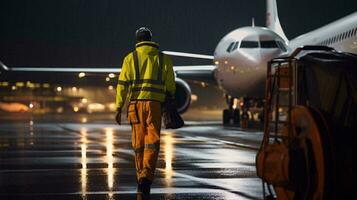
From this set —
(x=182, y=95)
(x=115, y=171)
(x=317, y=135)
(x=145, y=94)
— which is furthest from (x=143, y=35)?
(x=182, y=95)

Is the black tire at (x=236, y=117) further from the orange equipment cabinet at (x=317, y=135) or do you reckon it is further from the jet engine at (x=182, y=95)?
the orange equipment cabinet at (x=317, y=135)

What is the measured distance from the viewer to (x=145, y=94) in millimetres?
9031

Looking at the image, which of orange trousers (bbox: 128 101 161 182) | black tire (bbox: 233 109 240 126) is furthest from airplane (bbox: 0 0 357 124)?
orange trousers (bbox: 128 101 161 182)

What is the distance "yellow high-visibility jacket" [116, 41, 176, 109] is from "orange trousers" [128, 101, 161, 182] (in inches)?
5.5

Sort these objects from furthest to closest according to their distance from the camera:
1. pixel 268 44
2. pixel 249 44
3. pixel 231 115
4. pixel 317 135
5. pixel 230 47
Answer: pixel 231 115, pixel 230 47, pixel 249 44, pixel 268 44, pixel 317 135

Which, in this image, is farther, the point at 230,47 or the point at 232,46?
the point at 230,47

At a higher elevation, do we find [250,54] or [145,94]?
[250,54]

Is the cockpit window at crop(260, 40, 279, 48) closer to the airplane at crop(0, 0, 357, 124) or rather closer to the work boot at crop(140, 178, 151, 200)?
the airplane at crop(0, 0, 357, 124)

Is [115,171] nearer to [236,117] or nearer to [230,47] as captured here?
[230,47]

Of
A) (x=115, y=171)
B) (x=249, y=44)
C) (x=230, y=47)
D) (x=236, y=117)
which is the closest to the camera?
(x=115, y=171)

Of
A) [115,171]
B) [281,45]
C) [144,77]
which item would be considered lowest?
[115,171]

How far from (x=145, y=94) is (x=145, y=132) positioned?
1.41 feet

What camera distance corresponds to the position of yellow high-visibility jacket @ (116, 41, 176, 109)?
29.8 feet

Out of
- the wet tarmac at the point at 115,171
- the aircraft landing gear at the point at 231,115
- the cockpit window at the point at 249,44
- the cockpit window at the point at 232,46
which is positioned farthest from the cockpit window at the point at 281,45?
the wet tarmac at the point at 115,171
